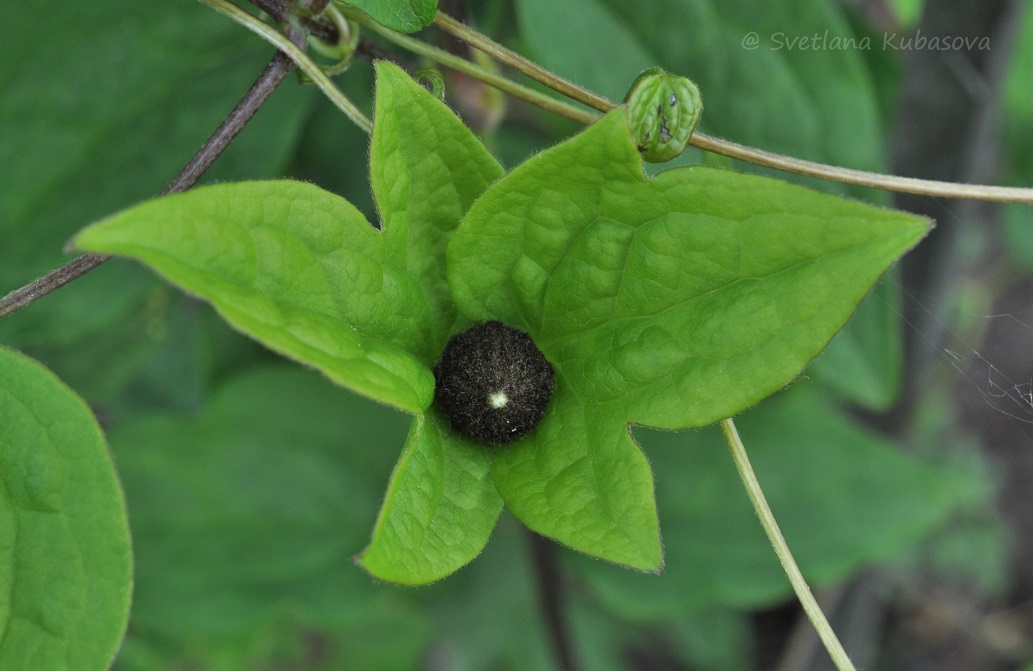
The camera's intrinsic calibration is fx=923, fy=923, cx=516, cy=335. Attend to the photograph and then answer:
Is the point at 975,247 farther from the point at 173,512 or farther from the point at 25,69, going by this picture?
the point at 25,69

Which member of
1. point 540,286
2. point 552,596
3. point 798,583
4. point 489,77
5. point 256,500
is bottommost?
point 256,500

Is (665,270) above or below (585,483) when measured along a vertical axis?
above

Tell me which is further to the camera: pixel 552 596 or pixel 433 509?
pixel 552 596

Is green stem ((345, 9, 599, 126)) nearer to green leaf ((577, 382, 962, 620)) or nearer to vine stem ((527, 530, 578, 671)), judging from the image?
vine stem ((527, 530, 578, 671))

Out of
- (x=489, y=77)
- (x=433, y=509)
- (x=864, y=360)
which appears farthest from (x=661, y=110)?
(x=864, y=360)

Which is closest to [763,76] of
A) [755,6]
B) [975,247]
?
[755,6]

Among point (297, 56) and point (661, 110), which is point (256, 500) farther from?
point (661, 110)

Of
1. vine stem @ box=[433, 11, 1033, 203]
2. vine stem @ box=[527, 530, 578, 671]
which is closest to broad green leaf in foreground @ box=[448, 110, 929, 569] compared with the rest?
vine stem @ box=[433, 11, 1033, 203]
